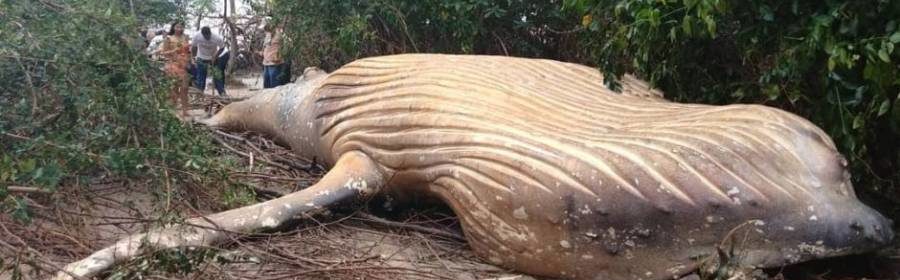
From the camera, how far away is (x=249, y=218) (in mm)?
4266

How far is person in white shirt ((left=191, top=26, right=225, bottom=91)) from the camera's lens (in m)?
9.67

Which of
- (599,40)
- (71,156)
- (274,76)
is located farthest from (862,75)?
(274,76)

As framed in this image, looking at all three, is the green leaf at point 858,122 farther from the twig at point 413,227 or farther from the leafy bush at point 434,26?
the leafy bush at point 434,26

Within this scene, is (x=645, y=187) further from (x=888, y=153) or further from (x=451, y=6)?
(x=451, y=6)

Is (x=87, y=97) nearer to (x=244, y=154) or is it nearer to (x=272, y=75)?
(x=244, y=154)

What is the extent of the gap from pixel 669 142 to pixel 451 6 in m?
3.90

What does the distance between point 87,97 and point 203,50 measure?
5.57 metres

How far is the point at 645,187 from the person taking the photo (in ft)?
11.2

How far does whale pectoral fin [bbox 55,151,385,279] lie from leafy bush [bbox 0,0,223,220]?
0.98ft

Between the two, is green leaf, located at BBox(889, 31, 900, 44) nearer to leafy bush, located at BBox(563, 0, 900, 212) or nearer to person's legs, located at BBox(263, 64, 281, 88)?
leafy bush, located at BBox(563, 0, 900, 212)

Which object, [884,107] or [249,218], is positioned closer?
[884,107]

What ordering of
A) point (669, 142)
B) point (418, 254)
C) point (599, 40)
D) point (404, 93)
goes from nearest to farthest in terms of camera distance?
point (669, 142) < point (418, 254) < point (404, 93) < point (599, 40)

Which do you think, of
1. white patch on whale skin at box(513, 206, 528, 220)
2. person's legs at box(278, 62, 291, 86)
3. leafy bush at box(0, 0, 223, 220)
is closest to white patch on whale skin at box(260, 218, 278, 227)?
leafy bush at box(0, 0, 223, 220)

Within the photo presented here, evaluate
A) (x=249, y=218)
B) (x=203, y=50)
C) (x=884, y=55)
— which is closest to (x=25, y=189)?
(x=249, y=218)
